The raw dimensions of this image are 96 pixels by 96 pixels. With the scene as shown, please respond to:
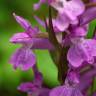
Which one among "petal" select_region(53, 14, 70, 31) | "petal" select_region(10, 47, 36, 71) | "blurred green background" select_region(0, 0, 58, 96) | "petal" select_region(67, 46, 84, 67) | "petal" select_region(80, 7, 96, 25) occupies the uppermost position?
"petal" select_region(53, 14, 70, 31)

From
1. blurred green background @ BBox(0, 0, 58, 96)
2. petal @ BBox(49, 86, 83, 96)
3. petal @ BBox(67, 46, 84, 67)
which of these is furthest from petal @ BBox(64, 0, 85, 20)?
blurred green background @ BBox(0, 0, 58, 96)

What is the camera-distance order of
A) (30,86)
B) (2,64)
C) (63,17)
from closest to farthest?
(63,17)
(30,86)
(2,64)

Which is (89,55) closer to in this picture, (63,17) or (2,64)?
(63,17)

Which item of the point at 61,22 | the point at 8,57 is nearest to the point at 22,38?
the point at 61,22

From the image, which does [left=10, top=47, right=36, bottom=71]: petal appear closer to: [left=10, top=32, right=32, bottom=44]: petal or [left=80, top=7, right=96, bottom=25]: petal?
[left=10, top=32, right=32, bottom=44]: petal

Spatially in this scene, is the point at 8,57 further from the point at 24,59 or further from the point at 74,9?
the point at 74,9

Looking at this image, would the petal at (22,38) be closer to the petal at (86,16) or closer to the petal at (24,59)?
the petal at (24,59)

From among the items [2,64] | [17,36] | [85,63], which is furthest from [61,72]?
[2,64]
